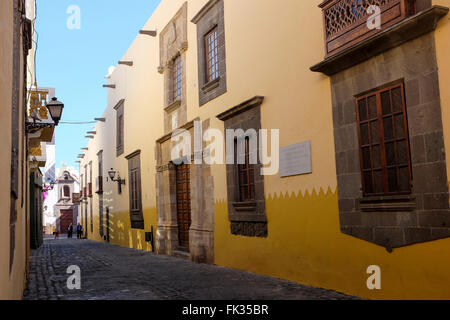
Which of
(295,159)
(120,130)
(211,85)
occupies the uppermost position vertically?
(120,130)

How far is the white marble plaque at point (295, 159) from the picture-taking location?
822 centimetres

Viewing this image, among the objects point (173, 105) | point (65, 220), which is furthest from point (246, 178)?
point (65, 220)

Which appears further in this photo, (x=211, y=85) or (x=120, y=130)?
(x=120, y=130)

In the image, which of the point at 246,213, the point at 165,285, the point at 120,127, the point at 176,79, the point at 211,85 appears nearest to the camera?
the point at 165,285

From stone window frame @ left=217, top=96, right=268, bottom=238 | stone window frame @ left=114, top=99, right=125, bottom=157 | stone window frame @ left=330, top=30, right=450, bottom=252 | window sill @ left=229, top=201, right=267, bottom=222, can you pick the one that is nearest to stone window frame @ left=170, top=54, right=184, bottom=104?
stone window frame @ left=217, top=96, right=268, bottom=238

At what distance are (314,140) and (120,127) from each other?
16657 mm

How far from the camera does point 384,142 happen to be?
6.53 meters

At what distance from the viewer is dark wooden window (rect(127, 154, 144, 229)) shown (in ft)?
62.3

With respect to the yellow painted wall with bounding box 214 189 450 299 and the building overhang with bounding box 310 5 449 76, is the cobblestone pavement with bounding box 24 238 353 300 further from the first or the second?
the building overhang with bounding box 310 5 449 76

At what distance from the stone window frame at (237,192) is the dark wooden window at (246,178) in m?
0.09

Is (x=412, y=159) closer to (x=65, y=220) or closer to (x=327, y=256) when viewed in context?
(x=327, y=256)

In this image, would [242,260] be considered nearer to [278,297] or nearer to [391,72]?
[278,297]

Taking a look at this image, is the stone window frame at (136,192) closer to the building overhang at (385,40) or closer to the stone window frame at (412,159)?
the building overhang at (385,40)

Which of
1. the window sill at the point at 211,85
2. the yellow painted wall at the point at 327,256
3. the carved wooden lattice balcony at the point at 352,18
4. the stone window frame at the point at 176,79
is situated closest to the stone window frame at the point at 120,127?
the stone window frame at the point at 176,79
